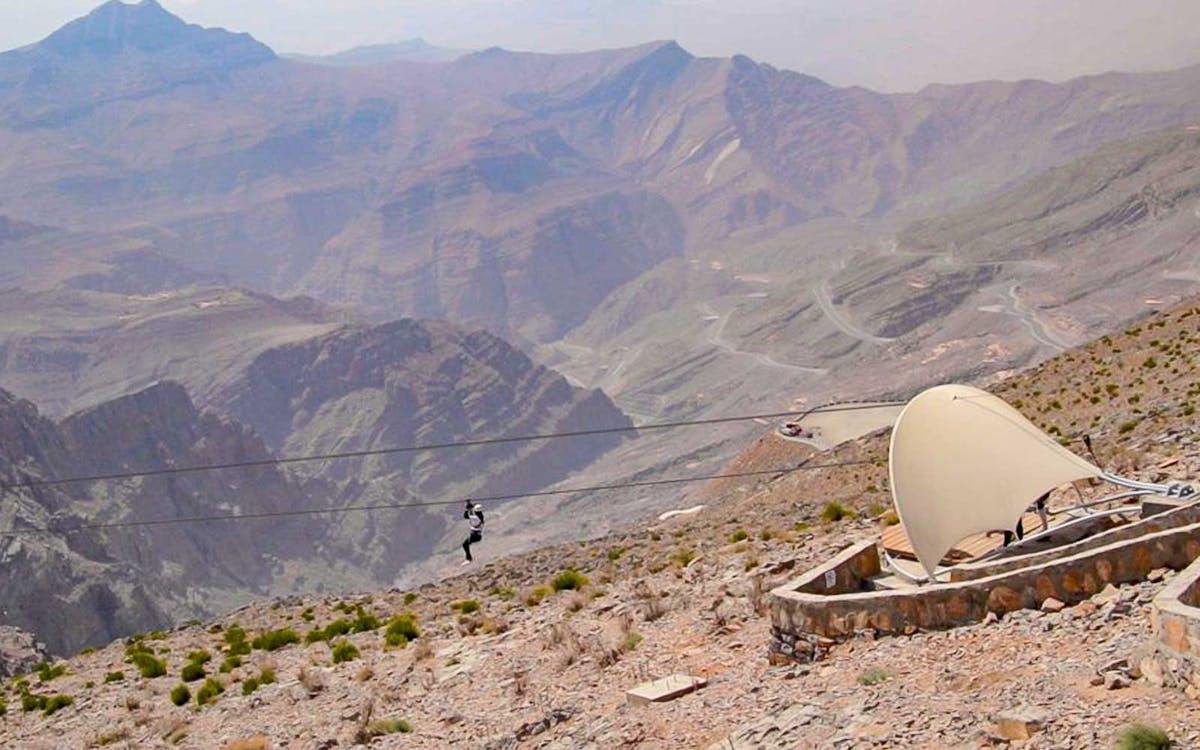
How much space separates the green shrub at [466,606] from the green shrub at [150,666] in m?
6.22

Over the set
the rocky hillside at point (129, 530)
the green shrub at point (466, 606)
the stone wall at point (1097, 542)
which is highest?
the stone wall at point (1097, 542)

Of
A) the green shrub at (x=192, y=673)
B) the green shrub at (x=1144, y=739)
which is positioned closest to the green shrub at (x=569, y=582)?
the green shrub at (x=192, y=673)

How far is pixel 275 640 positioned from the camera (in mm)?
27969

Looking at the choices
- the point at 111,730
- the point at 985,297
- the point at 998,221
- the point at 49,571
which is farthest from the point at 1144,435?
the point at 998,221

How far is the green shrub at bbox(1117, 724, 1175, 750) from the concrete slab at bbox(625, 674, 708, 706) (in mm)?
6686

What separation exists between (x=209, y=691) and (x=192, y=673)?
2218 millimetres

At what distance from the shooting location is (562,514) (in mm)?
148375

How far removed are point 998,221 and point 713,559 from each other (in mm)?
179937

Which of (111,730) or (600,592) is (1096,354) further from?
(111,730)

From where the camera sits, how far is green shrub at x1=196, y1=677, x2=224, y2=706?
23.8 m

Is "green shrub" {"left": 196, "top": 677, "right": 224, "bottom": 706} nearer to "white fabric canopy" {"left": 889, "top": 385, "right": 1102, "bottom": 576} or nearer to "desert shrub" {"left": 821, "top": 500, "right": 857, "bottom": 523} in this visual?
"desert shrub" {"left": 821, "top": 500, "right": 857, "bottom": 523}

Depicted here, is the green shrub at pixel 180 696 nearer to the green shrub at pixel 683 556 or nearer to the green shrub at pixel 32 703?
the green shrub at pixel 32 703

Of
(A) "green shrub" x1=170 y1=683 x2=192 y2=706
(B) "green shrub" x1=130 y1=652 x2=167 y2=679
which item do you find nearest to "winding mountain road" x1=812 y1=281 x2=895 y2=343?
(B) "green shrub" x1=130 y1=652 x2=167 y2=679

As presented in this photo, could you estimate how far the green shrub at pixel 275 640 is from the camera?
2780 cm
